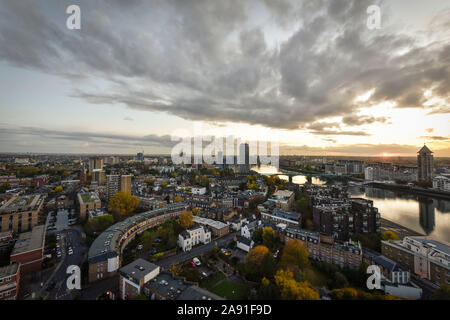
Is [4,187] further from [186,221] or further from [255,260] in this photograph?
[255,260]

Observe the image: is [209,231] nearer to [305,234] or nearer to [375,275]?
[305,234]

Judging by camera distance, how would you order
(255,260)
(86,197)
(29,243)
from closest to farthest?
(255,260), (29,243), (86,197)

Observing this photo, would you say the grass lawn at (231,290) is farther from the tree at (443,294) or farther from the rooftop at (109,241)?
the tree at (443,294)

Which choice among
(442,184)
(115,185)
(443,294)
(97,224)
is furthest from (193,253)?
(442,184)

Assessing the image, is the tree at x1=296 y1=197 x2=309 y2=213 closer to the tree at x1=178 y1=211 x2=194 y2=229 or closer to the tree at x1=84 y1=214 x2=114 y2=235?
the tree at x1=178 y1=211 x2=194 y2=229

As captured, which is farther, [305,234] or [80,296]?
[305,234]

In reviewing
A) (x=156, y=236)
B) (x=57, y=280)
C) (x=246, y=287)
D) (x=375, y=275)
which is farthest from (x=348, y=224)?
(x=57, y=280)

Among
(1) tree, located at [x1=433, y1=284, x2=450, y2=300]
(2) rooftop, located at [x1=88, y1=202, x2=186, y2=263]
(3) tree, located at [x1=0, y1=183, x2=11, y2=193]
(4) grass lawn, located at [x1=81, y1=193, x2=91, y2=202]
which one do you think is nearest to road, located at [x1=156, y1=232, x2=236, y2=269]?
(2) rooftop, located at [x1=88, y1=202, x2=186, y2=263]
